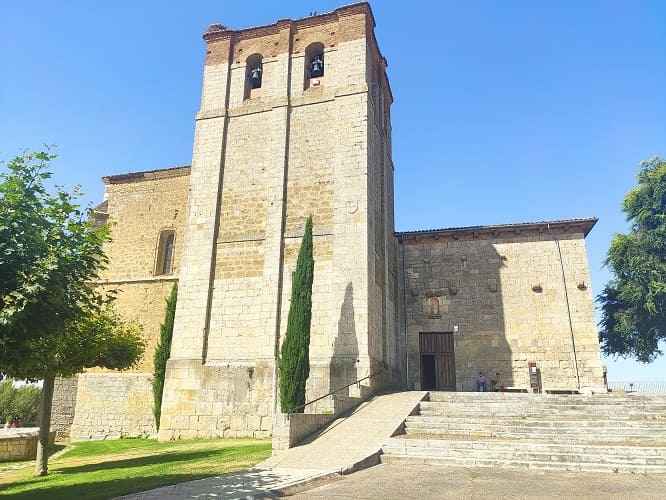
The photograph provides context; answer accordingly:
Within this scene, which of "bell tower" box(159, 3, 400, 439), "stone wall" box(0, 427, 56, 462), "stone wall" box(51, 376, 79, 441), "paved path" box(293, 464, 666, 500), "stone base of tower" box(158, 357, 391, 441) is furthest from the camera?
"stone wall" box(51, 376, 79, 441)

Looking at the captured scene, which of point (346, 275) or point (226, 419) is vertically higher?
point (346, 275)

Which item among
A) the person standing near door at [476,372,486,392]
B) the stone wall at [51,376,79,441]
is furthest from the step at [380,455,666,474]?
the stone wall at [51,376,79,441]

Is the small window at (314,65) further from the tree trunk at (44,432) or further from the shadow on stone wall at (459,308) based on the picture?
the tree trunk at (44,432)

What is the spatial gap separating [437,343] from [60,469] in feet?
45.9

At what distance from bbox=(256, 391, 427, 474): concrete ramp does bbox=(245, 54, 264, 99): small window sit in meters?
13.1

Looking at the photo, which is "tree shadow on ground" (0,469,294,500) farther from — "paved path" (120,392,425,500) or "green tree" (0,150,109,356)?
"green tree" (0,150,109,356)

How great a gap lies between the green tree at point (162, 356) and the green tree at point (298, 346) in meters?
6.32

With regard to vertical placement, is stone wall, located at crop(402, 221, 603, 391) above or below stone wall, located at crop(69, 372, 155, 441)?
above

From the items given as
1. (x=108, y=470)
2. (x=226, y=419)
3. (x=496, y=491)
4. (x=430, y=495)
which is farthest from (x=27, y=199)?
(x=226, y=419)

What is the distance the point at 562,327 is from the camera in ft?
63.5

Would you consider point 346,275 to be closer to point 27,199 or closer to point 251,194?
point 251,194

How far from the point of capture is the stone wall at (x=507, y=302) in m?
19.1

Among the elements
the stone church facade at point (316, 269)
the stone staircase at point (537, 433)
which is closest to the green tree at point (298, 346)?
the stone church facade at point (316, 269)

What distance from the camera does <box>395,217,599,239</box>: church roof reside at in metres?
20.0
